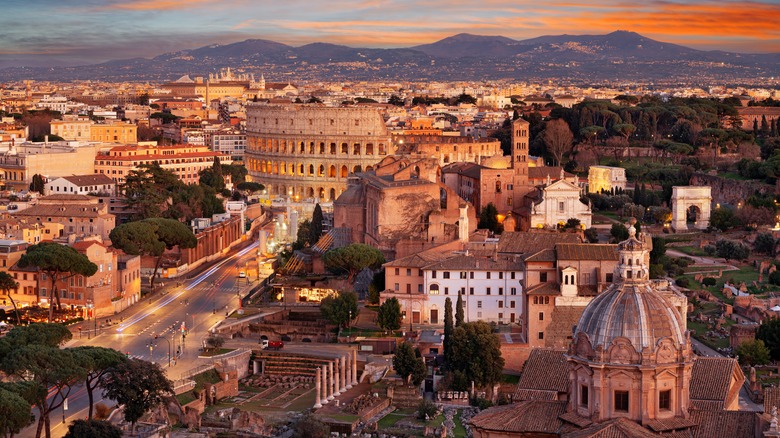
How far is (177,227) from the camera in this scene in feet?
183

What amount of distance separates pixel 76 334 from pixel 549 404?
22134 mm

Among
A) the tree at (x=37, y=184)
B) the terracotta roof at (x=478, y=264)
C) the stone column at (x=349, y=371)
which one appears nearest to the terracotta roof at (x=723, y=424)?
the stone column at (x=349, y=371)

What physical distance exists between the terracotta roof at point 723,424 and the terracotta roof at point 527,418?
2270mm

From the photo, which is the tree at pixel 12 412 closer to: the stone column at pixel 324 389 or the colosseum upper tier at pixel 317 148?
the stone column at pixel 324 389

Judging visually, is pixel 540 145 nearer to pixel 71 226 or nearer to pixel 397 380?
pixel 71 226

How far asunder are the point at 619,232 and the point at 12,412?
29421 mm

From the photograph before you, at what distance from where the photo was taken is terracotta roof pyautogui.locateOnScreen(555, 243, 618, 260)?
40.2 m

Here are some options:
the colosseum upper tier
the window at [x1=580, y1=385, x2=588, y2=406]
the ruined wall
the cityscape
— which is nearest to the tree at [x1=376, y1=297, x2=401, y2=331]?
the cityscape

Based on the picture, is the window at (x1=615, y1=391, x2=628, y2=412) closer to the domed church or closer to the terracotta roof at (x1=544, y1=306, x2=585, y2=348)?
the domed church

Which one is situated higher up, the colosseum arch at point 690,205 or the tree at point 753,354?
the colosseum arch at point 690,205

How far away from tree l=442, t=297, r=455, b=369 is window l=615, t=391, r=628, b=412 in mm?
14389

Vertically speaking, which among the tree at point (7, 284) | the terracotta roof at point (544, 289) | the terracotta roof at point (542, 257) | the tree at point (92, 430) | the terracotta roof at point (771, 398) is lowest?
the tree at point (92, 430)

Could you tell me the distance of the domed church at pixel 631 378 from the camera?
23.7 metres

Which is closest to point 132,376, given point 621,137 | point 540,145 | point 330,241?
point 330,241
